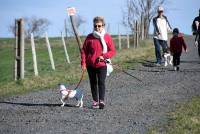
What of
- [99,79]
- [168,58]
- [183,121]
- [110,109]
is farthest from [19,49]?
[183,121]

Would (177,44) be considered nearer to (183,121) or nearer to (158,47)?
(158,47)

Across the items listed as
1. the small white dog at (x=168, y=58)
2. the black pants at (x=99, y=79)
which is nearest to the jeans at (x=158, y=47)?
the small white dog at (x=168, y=58)

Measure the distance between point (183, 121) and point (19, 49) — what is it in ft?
29.0

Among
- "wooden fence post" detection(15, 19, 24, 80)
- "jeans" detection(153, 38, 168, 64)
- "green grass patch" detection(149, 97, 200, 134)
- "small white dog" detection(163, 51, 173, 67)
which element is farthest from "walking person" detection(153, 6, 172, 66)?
Answer: "green grass patch" detection(149, 97, 200, 134)

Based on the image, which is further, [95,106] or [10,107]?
[10,107]

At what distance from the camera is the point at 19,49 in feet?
53.9

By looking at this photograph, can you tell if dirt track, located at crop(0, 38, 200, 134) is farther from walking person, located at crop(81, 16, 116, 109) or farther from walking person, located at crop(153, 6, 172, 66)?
walking person, located at crop(153, 6, 172, 66)

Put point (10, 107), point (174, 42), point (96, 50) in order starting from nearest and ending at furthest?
point (96, 50) < point (10, 107) < point (174, 42)

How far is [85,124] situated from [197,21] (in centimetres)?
973

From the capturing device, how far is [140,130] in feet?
27.0

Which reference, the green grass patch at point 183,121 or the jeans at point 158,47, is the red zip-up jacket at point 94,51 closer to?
the green grass patch at point 183,121

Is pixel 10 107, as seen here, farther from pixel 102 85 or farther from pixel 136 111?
pixel 136 111

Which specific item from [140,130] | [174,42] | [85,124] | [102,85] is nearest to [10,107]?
[102,85]

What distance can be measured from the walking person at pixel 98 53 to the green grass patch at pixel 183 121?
1.62 meters
